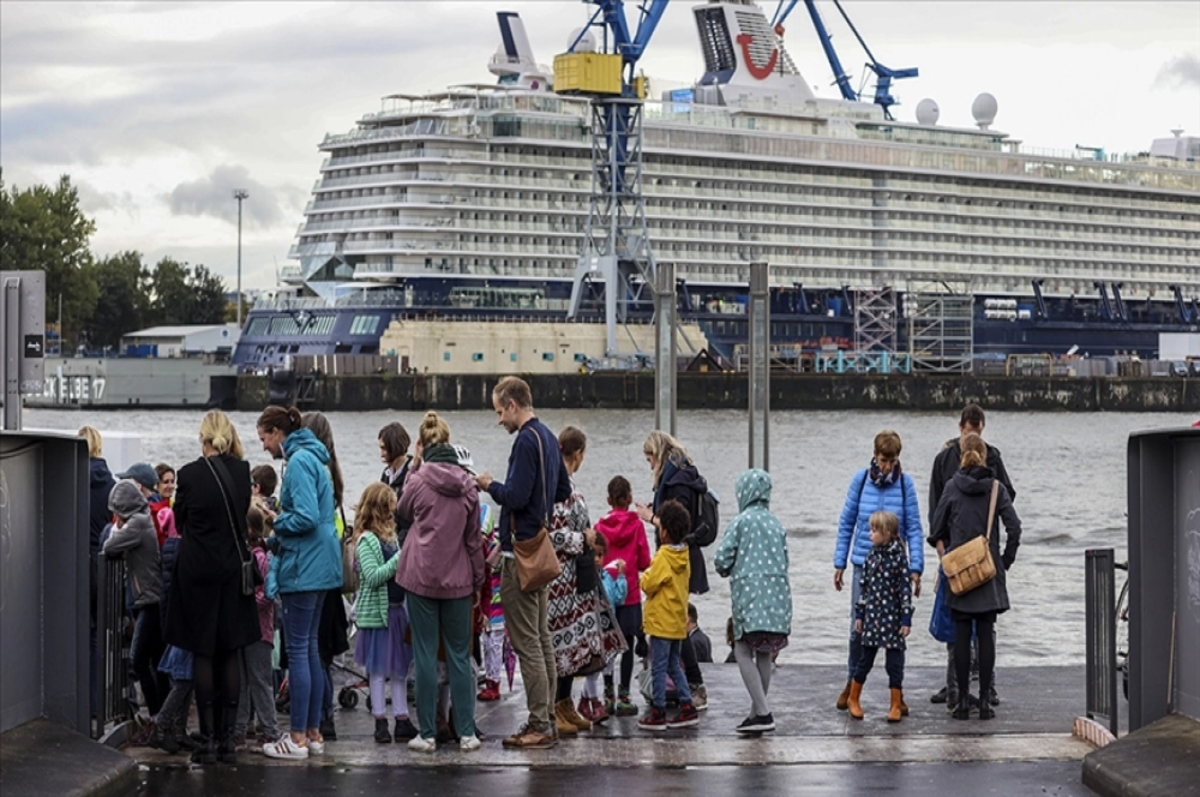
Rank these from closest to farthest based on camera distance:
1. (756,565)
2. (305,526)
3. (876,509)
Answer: (305,526)
(756,565)
(876,509)

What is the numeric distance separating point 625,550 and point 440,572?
161 centimetres

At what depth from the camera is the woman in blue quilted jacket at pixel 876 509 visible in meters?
10.6

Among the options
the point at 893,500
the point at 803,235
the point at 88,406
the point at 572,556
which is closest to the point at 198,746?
the point at 572,556

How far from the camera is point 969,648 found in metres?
10.4

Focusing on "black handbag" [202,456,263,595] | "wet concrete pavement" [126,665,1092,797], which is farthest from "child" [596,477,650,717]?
"black handbag" [202,456,263,595]

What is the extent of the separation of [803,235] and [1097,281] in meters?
20.9

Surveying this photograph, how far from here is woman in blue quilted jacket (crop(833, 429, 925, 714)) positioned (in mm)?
10594

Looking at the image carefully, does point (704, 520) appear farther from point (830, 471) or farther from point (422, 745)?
point (830, 471)

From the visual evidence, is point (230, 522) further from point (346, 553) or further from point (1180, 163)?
point (1180, 163)

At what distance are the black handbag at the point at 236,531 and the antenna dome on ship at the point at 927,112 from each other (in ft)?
342

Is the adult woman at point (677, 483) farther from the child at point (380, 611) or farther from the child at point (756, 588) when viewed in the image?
the child at point (380, 611)

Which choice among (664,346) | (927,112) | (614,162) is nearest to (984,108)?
(927,112)

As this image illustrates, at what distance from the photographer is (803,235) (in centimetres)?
9762

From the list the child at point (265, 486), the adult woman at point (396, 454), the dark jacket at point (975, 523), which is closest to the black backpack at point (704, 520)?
the dark jacket at point (975, 523)
